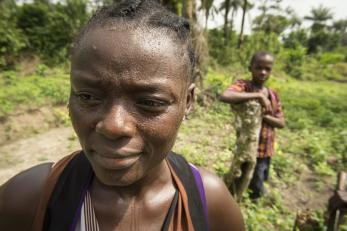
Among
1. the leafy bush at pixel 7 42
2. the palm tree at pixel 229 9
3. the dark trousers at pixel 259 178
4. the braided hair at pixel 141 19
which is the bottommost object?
the dark trousers at pixel 259 178

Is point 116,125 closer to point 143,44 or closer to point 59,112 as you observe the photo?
point 143,44

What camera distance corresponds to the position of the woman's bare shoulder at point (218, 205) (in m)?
1.08

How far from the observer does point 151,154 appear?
32.6 inches

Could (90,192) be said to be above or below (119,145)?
→ below

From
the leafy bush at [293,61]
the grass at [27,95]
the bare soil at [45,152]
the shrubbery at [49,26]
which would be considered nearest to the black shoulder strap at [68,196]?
the bare soil at [45,152]

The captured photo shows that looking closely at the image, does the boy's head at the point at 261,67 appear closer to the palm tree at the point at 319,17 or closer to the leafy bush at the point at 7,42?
the leafy bush at the point at 7,42

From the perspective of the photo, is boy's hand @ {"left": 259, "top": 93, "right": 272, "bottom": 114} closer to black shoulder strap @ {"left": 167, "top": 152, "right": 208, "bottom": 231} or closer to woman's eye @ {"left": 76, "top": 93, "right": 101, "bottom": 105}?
black shoulder strap @ {"left": 167, "top": 152, "right": 208, "bottom": 231}

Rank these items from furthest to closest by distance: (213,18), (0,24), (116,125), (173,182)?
(0,24) < (213,18) < (173,182) < (116,125)

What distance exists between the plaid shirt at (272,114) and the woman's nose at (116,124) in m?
2.23

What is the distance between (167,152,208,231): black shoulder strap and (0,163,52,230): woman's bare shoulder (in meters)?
0.46

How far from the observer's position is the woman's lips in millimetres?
785

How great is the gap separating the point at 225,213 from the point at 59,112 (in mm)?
6166

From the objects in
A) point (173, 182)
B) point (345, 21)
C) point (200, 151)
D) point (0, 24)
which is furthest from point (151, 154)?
point (345, 21)

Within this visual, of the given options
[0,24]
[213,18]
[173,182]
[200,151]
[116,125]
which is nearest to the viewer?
[116,125]
